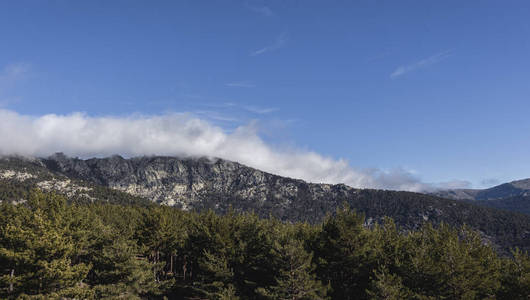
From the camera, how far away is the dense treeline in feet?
113

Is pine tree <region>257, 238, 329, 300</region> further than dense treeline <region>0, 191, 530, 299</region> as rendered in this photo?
Yes

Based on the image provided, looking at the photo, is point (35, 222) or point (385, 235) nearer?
point (35, 222)

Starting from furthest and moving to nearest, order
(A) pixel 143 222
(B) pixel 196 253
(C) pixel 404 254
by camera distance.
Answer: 1. (A) pixel 143 222
2. (B) pixel 196 253
3. (C) pixel 404 254

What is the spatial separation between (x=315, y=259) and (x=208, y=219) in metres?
21.9

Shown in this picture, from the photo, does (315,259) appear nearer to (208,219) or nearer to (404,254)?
(404,254)

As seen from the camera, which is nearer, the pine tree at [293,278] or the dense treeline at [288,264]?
the dense treeline at [288,264]

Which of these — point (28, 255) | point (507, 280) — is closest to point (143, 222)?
point (28, 255)

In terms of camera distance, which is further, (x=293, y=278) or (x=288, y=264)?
(x=288, y=264)

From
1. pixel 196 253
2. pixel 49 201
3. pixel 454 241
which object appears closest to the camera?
pixel 454 241

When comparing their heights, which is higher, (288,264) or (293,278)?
(288,264)

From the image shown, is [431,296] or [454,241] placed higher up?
[454,241]

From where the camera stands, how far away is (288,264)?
38.4 meters

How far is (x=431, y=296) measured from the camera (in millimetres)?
34031

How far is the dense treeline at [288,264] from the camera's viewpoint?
113ft
